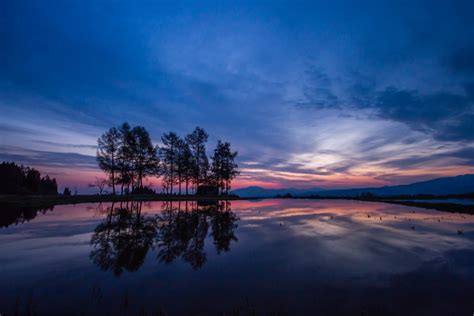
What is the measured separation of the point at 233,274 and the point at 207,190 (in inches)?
2727

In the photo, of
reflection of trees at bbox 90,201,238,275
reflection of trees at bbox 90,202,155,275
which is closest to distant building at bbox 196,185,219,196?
A: reflection of trees at bbox 90,201,238,275

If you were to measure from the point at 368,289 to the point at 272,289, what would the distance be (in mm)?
3215

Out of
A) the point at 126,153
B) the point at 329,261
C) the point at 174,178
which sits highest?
the point at 126,153

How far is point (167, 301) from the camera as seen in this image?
6398mm

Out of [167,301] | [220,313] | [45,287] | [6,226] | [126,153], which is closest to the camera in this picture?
[220,313]

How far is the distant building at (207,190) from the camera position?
75406 mm

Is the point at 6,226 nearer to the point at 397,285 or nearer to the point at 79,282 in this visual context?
the point at 79,282

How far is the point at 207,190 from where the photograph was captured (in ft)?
252

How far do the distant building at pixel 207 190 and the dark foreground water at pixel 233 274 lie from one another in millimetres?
60126

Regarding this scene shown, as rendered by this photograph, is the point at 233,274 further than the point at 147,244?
No

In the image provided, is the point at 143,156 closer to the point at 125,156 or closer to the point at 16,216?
the point at 125,156

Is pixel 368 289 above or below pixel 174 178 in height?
below

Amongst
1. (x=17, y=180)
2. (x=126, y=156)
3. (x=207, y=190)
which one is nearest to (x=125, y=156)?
(x=126, y=156)

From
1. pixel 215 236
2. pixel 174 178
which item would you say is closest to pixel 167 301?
pixel 215 236
